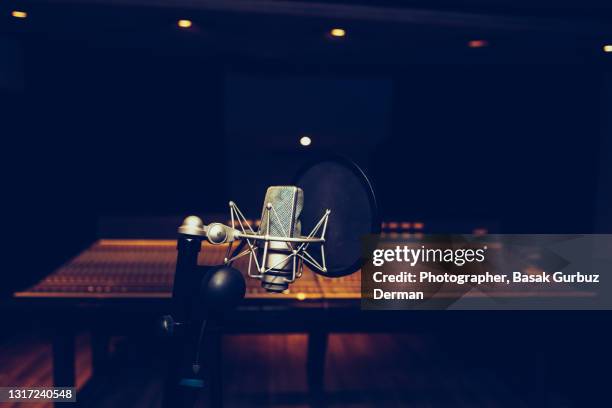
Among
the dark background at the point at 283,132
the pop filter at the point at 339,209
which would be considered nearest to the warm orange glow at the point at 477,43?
the dark background at the point at 283,132

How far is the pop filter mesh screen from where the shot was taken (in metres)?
0.96

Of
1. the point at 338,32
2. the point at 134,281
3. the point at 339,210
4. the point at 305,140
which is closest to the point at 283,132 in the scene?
the point at 305,140

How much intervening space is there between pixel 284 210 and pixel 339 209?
0.13 m

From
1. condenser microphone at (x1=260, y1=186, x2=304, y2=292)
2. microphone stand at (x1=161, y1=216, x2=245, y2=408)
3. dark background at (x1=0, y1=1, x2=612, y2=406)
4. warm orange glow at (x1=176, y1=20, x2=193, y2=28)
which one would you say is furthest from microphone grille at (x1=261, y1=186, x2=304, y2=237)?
dark background at (x1=0, y1=1, x2=612, y2=406)

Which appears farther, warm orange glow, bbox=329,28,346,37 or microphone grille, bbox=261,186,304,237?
warm orange glow, bbox=329,28,346,37

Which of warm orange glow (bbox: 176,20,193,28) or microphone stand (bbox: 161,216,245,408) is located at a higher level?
warm orange glow (bbox: 176,20,193,28)

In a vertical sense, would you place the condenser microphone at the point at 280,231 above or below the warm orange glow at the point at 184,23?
below

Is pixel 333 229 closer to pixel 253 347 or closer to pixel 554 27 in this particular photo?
pixel 554 27

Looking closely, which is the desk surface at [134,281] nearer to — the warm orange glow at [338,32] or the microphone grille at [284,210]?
the microphone grille at [284,210]

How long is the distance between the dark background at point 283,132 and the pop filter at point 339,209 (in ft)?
8.24

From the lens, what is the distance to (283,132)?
3553 mm

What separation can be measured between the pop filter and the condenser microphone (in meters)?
0.07

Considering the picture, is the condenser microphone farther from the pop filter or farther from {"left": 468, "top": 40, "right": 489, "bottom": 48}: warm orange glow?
{"left": 468, "top": 40, "right": 489, "bottom": 48}: warm orange glow

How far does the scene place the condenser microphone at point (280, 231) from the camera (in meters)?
0.89
